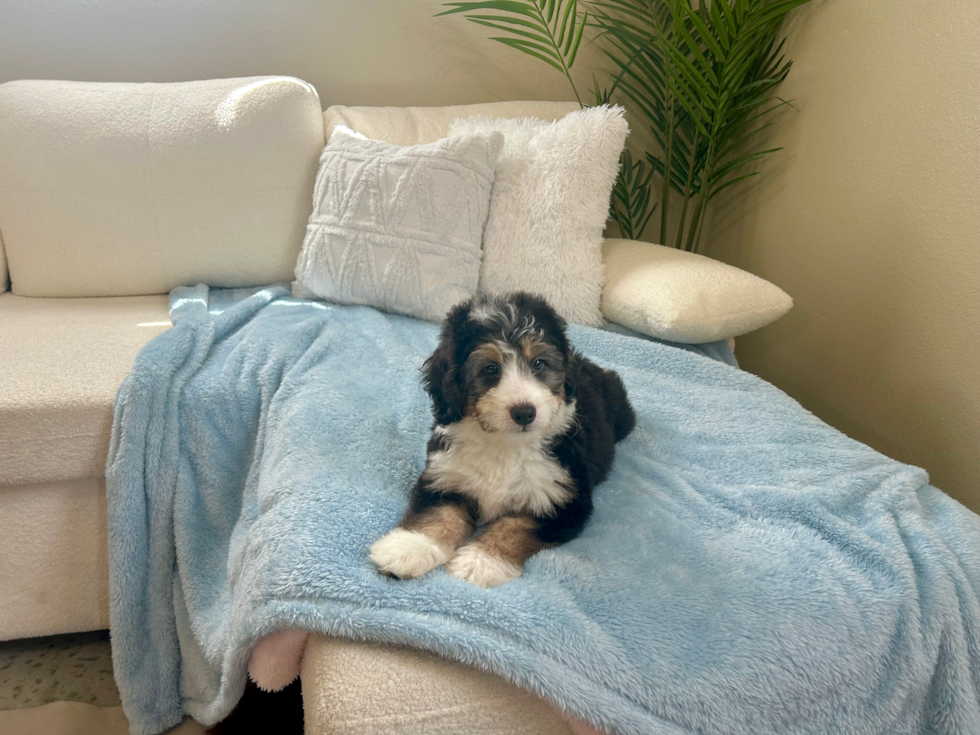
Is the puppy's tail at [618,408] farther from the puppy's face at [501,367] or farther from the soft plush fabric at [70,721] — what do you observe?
the soft plush fabric at [70,721]

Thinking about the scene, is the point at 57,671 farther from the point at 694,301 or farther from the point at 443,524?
the point at 694,301

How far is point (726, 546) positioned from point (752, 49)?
7.19 ft

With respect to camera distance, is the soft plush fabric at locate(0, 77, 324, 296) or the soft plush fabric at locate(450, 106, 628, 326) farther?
the soft plush fabric at locate(0, 77, 324, 296)

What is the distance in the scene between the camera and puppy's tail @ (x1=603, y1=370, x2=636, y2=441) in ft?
5.73

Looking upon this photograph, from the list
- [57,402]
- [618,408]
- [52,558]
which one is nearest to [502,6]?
[618,408]

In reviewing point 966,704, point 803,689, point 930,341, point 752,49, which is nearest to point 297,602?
point 803,689

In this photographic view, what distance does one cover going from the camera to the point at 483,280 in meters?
2.45

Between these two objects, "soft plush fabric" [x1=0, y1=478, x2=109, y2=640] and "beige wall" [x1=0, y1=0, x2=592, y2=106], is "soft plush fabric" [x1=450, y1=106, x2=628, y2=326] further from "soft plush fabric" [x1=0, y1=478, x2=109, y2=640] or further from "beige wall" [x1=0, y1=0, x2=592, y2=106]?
"soft plush fabric" [x1=0, y1=478, x2=109, y2=640]

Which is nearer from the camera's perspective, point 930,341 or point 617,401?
point 617,401

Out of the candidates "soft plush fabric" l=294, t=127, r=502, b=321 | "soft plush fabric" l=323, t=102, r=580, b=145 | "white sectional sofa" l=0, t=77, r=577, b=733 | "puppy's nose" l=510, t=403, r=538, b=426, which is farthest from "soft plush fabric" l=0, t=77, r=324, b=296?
"puppy's nose" l=510, t=403, r=538, b=426

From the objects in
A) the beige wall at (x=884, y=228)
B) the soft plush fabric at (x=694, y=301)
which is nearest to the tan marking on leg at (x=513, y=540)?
the soft plush fabric at (x=694, y=301)

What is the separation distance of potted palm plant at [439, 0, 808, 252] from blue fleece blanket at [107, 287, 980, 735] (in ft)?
4.06

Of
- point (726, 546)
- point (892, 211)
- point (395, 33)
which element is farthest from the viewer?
point (395, 33)

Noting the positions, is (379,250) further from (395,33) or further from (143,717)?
(143,717)
